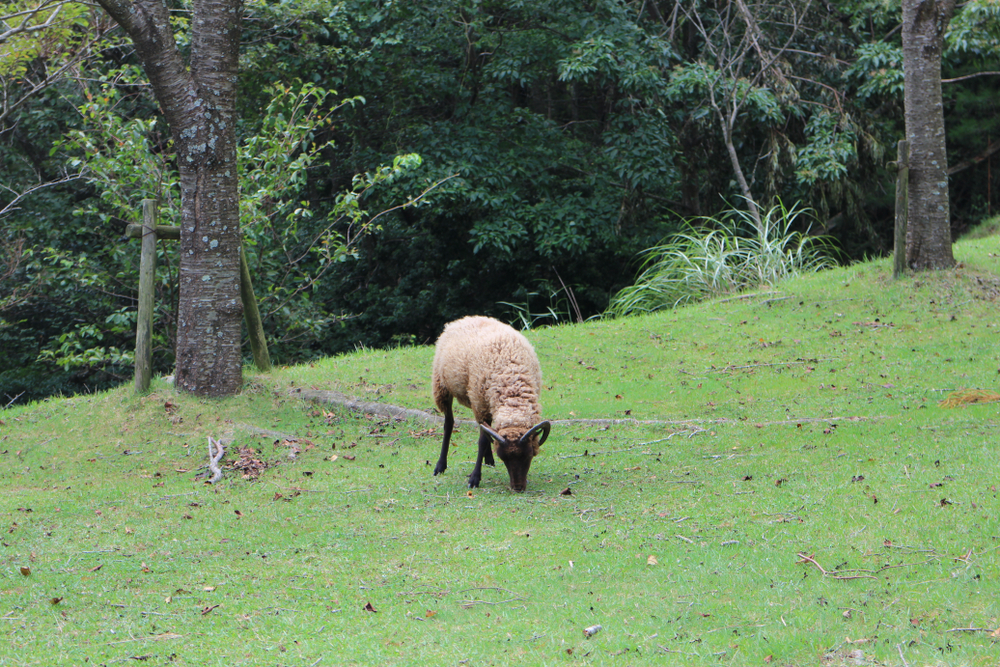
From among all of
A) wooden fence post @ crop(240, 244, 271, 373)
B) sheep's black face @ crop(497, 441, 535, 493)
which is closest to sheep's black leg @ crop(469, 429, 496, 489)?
sheep's black face @ crop(497, 441, 535, 493)

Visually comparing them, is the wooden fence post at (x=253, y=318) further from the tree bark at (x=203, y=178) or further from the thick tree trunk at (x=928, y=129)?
the thick tree trunk at (x=928, y=129)

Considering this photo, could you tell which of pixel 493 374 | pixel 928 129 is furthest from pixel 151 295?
pixel 928 129

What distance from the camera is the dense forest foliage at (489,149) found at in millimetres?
16656

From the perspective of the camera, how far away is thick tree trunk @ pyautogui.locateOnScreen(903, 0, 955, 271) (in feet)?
41.1

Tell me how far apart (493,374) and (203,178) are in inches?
167

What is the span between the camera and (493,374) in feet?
24.4

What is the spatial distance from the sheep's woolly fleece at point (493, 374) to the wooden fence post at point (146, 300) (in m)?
3.47

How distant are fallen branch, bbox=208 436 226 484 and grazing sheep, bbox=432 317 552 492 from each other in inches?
77.5

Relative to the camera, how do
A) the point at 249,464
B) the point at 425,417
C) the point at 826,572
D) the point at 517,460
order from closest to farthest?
the point at 826,572 → the point at 517,460 → the point at 249,464 → the point at 425,417

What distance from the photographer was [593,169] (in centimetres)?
1945

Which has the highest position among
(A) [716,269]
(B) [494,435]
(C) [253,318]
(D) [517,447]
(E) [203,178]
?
(E) [203,178]

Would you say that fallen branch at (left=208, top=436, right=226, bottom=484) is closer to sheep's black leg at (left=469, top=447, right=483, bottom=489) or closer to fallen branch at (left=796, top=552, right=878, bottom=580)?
sheep's black leg at (left=469, top=447, right=483, bottom=489)

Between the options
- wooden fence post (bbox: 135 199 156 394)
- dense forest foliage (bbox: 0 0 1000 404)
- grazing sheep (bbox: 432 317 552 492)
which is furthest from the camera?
dense forest foliage (bbox: 0 0 1000 404)

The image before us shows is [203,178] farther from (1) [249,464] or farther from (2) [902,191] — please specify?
(2) [902,191]
